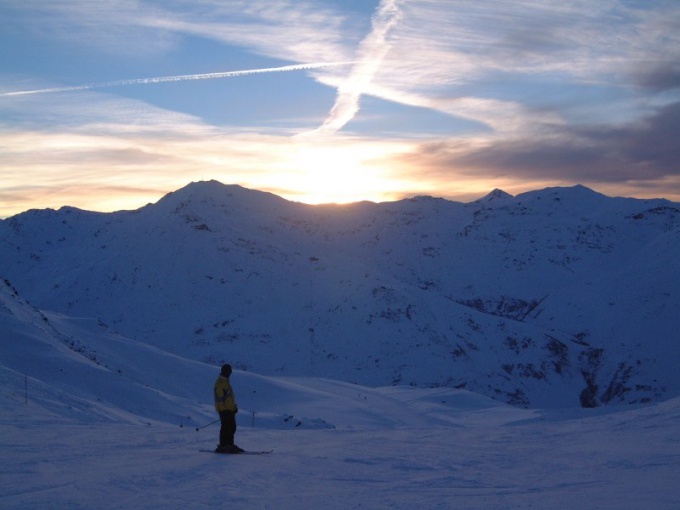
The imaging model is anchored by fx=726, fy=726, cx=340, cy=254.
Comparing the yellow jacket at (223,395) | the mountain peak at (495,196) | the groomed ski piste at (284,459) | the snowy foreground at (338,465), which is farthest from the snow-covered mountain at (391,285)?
the yellow jacket at (223,395)

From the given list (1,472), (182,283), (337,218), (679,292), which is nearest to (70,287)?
(182,283)

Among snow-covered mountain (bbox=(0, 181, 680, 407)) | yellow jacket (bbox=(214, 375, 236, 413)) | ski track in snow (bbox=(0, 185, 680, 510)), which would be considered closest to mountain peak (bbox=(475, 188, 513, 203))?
snow-covered mountain (bbox=(0, 181, 680, 407))

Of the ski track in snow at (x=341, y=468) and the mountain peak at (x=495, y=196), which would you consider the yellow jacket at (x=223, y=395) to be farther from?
the mountain peak at (x=495, y=196)

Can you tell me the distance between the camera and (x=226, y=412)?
11.9 meters

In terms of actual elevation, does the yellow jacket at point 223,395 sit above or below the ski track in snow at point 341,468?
above

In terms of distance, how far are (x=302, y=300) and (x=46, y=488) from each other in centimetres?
4768

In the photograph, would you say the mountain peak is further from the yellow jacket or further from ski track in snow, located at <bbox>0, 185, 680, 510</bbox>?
the yellow jacket

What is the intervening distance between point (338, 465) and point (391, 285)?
46.2 meters

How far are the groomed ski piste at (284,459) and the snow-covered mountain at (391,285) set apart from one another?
1135 centimetres

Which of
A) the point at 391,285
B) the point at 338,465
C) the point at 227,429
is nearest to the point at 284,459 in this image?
the point at 338,465

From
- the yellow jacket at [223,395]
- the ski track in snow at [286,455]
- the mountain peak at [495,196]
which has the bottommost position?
the ski track in snow at [286,455]

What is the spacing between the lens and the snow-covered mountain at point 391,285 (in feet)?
158

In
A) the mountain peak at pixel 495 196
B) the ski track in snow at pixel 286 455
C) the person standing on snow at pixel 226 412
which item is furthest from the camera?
the mountain peak at pixel 495 196

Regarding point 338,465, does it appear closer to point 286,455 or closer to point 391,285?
point 286,455
